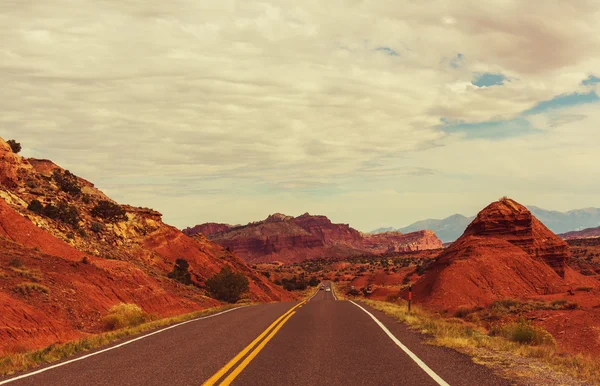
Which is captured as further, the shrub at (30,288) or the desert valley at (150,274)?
the desert valley at (150,274)

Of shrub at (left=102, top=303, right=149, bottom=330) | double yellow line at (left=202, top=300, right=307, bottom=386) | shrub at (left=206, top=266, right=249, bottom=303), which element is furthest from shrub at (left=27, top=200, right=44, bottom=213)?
double yellow line at (left=202, top=300, right=307, bottom=386)

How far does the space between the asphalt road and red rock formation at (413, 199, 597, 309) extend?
2684 centimetres

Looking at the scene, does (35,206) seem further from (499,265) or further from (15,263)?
(499,265)

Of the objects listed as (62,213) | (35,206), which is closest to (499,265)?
(62,213)

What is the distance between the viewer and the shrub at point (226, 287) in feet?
172

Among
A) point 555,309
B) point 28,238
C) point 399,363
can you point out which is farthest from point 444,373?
point 28,238

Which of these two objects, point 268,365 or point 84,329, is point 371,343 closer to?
point 268,365

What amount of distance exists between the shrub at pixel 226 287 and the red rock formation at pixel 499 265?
1897 centimetres

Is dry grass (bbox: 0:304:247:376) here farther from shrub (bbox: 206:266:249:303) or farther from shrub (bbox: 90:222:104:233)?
shrub (bbox: 206:266:249:303)

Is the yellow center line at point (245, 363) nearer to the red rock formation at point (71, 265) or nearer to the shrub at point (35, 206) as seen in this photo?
the red rock formation at point (71, 265)

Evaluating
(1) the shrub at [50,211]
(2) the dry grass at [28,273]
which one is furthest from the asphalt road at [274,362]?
(1) the shrub at [50,211]

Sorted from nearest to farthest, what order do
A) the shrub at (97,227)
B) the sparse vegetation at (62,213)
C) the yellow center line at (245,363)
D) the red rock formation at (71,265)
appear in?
the yellow center line at (245,363) < the red rock formation at (71,265) < the sparse vegetation at (62,213) < the shrub at (97,227)

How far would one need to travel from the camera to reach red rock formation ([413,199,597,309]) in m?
40.4

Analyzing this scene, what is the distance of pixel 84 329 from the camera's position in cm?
2288
